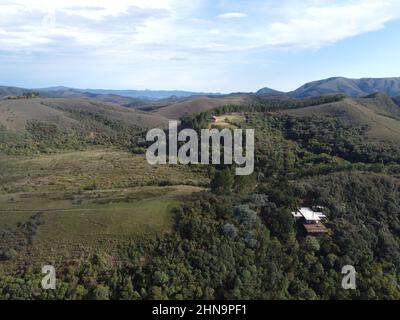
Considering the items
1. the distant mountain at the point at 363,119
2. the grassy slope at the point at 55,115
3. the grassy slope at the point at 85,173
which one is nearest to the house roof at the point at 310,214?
the grassy slope at the point at 85,173

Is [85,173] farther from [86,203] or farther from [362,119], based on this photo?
[362,119]

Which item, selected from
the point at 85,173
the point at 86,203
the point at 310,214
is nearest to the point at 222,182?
the point at 310,214

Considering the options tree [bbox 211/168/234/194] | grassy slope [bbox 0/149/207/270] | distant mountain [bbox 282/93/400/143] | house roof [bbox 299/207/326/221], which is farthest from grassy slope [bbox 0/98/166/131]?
house roof [bbox 299/207/326/221]

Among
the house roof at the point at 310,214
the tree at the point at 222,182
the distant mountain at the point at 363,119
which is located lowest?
the house roof at the point at 310,214

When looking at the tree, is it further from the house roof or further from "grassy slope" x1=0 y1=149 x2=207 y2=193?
"grassy slope" x1=0 y1=149 x2=207 y2=193

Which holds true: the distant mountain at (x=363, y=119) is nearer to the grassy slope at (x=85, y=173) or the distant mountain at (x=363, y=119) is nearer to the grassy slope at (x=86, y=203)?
the grassy slope at (x=85, y=173)

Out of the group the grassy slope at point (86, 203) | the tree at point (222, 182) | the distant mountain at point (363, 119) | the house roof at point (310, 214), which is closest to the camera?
the grassy slope at point (86, 203)

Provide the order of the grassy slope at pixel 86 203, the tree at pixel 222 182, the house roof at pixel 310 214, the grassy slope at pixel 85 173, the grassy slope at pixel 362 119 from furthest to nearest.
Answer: the grassy slope at pixel 362 119 → the grassy slope at pixel 85 173 → the tree at pixel 222 182 → the house roof at pixel 310 214 → the grassy slope at pixel 86 203

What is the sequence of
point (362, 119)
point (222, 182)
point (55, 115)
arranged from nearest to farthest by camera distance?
point (222, 182)
point (362, 119)
point (55, 115)

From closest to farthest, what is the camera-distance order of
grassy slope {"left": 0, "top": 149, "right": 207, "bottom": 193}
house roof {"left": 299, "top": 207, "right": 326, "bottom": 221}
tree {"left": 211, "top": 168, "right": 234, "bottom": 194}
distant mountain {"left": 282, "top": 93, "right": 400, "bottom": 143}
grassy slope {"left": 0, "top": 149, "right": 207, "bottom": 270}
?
grassy slope {"left": 0, "top": 149, "right": 207, "bottom": 270}, house roof {"left": 299, "top": 207, "right": 326, "bottom": 221}, tree {"left": 211, "top": 168, "right": 234, "bottom": 194}, grassy slope {"left": 0, "top": 149, "right": 207, "bottom": 193}, distant mountain {"left": 282, "top": 93, "right": 400, "bottom": 143}

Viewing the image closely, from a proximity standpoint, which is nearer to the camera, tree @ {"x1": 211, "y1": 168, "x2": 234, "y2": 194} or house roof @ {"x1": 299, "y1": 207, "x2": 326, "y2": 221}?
house roof @ {"x1": 299, "y1": 207, "x2": 326, "y2": 221}

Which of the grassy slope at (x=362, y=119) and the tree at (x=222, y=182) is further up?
the grassy slope at (x=362, y=119)

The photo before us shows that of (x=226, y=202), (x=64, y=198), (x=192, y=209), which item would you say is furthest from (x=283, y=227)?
(x=64, y=198)

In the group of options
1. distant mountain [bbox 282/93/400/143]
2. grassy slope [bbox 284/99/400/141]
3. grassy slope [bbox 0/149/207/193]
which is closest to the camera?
grassy slope [bbox 0/149/207/193]
